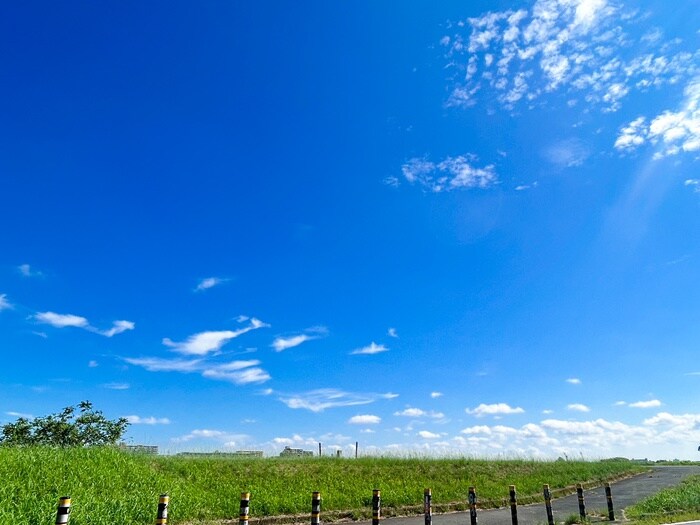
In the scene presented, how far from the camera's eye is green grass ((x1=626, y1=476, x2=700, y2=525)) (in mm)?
16031

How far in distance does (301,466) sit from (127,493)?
32.8 ft

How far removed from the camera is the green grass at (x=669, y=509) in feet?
52.6

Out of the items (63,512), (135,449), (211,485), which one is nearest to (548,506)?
(211,485)

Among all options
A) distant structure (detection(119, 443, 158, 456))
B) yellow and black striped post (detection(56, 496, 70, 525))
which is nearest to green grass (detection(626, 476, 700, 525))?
yellow and black striped post (detection(56, 496, 70, 525))


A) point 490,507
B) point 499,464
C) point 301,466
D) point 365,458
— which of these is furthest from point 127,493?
point 499,464

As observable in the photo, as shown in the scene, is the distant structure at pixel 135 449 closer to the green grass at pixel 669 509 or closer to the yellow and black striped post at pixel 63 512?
the yellow and black striped post at pixel 63 512

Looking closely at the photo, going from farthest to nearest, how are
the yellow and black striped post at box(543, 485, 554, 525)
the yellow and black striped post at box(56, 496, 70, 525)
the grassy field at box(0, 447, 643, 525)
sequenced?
the yellow and black striped post at box(543, 485, 554, 525) < the grassy field at box(0, 447, 643, 525) < the yellow and black striped post at box(56, 496, 70, 525)

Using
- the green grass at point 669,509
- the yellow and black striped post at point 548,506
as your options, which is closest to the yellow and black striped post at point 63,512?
the yellow and black striped post at point 548,506

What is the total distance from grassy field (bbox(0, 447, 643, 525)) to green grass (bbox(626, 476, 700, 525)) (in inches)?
213

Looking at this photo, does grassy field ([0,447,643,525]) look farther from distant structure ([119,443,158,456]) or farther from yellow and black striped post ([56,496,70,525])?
yellow and black striped post ([56,496,70,525])

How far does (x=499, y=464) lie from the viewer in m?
33.4

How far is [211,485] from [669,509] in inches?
655

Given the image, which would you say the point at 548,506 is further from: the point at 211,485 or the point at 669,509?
the point at 211,485

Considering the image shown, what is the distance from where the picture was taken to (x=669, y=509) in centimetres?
1870
